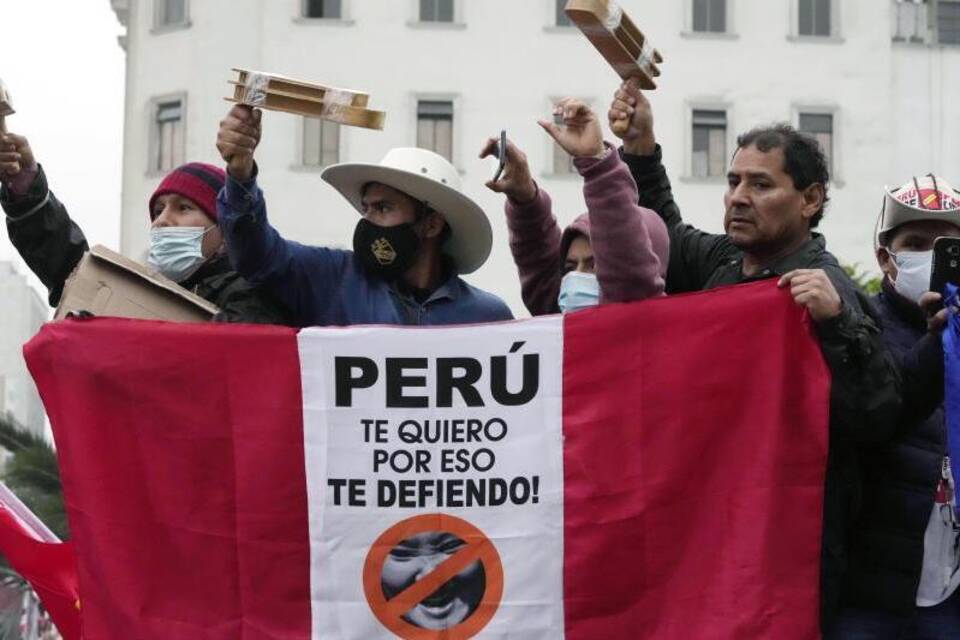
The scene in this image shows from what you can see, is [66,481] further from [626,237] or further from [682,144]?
[682,144]

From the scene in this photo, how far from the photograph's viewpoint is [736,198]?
5.76 meters

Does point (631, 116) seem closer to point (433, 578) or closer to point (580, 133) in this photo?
point (580, 133)

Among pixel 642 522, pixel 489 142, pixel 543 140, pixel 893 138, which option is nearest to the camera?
pixel 642 522

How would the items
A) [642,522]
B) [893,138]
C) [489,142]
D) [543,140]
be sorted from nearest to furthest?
1. [642,522]
2. [489,142]
3. [543,140]
4. [893,138]

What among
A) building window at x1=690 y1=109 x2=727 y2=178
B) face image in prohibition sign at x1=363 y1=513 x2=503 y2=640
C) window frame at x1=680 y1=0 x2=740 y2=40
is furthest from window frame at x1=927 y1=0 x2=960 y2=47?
face image in prohibition sign at x1=363 y1=513 x2=503 y2=640

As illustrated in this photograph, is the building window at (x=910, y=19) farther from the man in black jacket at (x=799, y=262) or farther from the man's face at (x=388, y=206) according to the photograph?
the man's face at (x=388, y=206)

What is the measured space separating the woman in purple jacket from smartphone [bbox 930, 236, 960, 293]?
29.9 inches

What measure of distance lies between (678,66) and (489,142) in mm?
35301

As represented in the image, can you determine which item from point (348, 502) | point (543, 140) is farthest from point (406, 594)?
point (543, 140)

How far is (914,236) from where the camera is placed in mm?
5777

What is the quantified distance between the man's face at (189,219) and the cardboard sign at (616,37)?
4.61 ft

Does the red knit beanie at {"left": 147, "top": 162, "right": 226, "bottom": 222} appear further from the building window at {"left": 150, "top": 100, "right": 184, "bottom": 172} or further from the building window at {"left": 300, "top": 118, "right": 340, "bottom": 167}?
the building window at {"left": 150, "top": 100, "right": 184, "bottom": 172}

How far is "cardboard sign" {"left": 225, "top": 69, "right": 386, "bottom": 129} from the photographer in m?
5.66

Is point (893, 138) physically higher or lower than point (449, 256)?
higher
